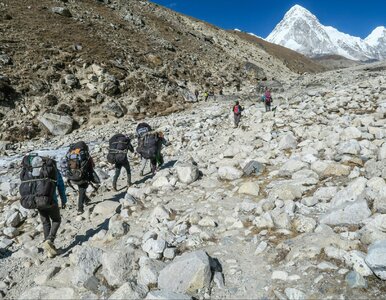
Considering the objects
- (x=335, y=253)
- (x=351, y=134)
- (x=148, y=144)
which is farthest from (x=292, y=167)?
(x=148, y=144)

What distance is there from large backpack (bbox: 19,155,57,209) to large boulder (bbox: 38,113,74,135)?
15.3 m

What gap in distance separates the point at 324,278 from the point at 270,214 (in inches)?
71.1

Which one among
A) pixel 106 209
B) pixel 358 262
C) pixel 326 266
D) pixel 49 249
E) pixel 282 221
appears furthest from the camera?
pixel 106 209

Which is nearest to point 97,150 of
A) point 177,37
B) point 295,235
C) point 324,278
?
point 295,235

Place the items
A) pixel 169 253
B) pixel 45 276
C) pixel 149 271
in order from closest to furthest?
pixel 149 271 → pixel 169 253 → pixel 45 276

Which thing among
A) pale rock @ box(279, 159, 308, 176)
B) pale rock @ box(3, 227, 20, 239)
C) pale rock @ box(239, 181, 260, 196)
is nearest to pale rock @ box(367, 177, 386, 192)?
pale rock @ box(279, 159, 308, 176)

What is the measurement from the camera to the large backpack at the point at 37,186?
244 inches

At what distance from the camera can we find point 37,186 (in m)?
6.23

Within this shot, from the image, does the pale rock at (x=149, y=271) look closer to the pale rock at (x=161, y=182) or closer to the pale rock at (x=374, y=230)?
the pale rock at (x=374, y=230)

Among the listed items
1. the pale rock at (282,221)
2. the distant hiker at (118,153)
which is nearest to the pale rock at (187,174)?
the distant hiker at (118,153)

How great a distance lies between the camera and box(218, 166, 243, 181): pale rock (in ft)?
28.5

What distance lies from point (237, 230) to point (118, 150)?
17.8ft

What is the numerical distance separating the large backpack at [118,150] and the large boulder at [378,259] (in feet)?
24.5

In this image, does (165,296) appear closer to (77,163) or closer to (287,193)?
(287,193)
